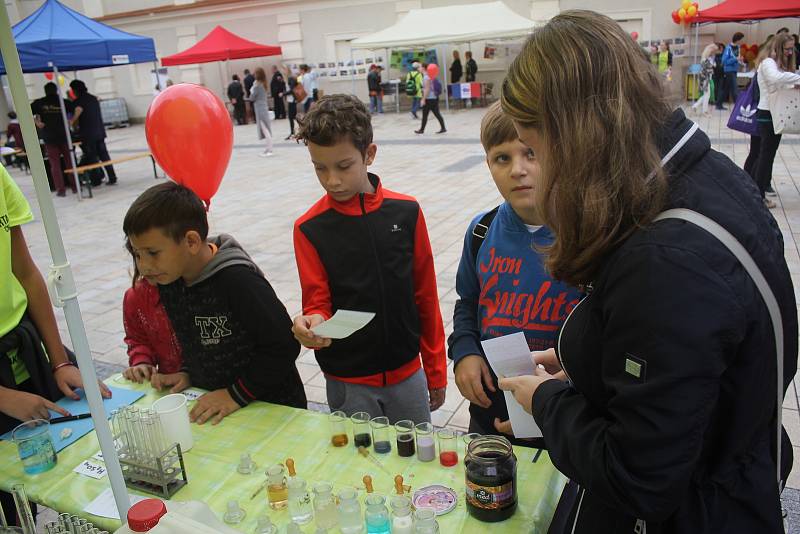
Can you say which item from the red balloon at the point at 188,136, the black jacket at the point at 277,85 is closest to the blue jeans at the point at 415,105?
the black jacket at the point at 277,85

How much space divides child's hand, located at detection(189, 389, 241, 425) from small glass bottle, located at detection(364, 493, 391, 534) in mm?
757

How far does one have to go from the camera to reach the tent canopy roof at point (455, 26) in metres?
13.6

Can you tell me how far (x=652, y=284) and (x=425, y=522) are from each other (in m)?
0.72

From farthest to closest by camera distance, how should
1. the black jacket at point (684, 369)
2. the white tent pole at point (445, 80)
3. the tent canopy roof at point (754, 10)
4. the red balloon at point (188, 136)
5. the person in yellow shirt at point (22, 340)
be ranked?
1. the white tent pole at point (445, 80)
2. the tent canopy roof at point (754, 10)
3. the red balloon at point (188, 136)
4. the person in yellow shirt at point (22, 340)
5. the black jacket at point (684, 369)

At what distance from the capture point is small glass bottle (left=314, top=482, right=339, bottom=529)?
1388mm

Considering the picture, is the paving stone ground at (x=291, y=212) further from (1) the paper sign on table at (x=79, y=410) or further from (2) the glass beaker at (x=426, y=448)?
(2) the glass beaker at (x=426, y=448)

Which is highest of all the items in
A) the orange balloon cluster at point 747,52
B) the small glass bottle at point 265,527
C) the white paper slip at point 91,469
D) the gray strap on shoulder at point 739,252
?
the orange balloon cluster at point 747,52

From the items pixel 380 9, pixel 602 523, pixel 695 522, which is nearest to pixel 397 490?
pixel 602 523

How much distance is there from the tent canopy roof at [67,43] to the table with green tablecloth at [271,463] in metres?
8.36

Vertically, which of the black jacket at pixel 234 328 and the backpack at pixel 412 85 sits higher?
the backpack at pixel 412 85

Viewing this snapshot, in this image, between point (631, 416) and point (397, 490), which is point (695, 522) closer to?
point (631, 416)

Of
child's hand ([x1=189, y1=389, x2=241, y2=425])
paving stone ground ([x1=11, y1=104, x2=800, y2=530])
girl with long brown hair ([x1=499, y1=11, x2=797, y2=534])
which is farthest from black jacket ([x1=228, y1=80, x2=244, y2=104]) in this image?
girl with long brown hair ([x1=499, y1=11, x2=797, y2=534])

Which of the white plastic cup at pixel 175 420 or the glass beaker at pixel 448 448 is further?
the white plastic cup at pixel 175 420

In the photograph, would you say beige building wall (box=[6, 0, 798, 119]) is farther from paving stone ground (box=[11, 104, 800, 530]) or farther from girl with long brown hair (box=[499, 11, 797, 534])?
girl with long brown hair (box=[499, 11, 797, 534])
